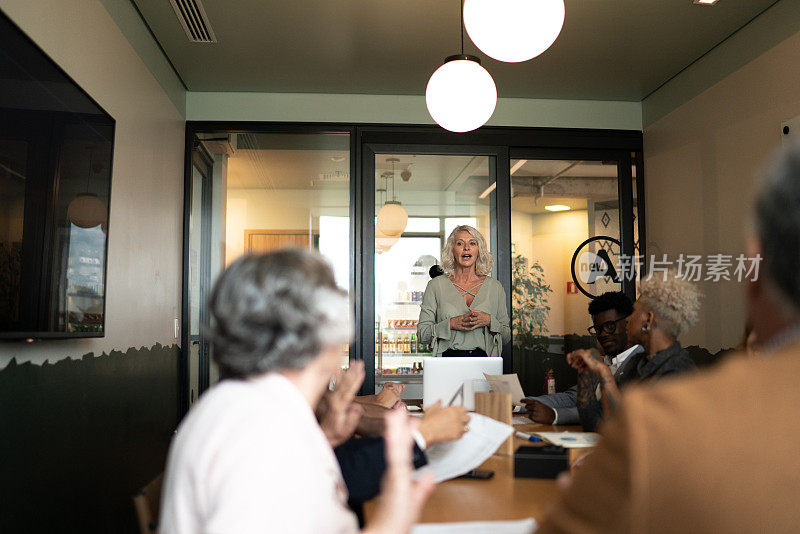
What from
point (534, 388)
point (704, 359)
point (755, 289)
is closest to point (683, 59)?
point (704, 359)

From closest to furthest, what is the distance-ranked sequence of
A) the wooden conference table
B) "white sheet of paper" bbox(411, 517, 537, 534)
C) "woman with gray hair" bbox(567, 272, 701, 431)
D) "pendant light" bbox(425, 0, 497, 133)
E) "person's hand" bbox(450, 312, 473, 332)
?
"white sheet of paper" bbox(411, 517, 537, 534) → the wooden conference table → "woman with gray hair" bbox(567, 272, 701, 431) → "pendant light" bbox(425, 0, 497, 133) → "person's hand" bbox(450, 312, 473, 332)

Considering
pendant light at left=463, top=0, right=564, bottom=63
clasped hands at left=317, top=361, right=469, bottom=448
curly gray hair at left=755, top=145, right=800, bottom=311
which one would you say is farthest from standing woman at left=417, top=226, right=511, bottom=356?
curly gray hair at left=755, top=145, right=800, bottom=311

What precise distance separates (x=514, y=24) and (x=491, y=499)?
1479 mm

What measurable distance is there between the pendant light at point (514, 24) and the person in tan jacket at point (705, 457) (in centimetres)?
161

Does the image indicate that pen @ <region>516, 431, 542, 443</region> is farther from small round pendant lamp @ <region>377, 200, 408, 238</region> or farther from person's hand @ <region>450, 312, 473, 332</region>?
small round pendant lamp @ <region>377, 200, 408, 238</region>

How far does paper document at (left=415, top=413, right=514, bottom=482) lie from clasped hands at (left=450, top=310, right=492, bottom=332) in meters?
2.04

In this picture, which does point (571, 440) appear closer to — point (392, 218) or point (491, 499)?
point (491, 499)

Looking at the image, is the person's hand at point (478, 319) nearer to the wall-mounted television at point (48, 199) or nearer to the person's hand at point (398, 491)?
the wall-mounted television at point (48, 199)

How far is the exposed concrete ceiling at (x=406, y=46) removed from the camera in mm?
3582

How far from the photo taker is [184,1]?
11.1 feet

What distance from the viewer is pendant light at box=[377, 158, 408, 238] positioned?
4.84 meters

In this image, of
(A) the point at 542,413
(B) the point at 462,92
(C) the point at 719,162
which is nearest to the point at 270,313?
(A) the point at 542,413

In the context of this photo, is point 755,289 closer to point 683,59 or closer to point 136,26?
point 136,26

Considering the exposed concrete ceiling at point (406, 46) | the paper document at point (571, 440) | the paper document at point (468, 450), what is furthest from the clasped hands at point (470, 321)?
the paper document at point (468, 450)
